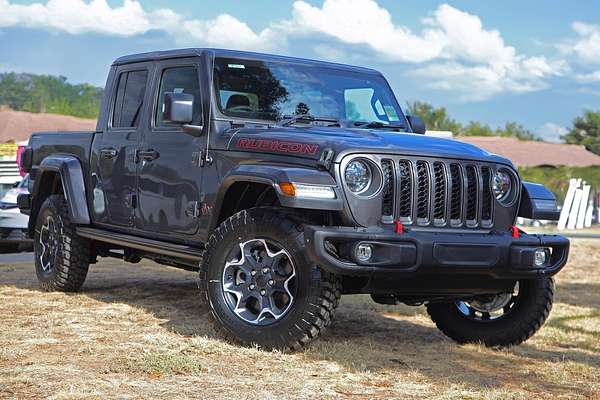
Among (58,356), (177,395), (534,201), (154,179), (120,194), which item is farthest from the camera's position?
(120,194)

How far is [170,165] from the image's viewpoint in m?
7.21

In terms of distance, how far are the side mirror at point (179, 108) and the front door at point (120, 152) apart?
0.96m

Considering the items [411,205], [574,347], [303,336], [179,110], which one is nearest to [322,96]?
[179,110]

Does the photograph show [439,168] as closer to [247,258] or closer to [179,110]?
[247,258]

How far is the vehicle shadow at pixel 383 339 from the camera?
584 centimetres

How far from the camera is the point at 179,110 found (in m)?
6.84

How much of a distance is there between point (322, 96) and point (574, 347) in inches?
109

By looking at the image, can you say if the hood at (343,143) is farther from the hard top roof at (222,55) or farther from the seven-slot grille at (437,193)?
the hard top roof at (222,55)

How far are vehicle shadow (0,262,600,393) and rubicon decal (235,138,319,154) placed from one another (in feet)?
4.00

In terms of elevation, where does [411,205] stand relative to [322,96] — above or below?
below

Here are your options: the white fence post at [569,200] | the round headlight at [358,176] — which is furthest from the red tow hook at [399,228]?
the white fence post at [569,200]

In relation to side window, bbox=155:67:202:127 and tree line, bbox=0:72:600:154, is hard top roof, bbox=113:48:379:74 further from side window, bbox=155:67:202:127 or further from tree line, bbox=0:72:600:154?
tree line, bbox=0:72:600:154

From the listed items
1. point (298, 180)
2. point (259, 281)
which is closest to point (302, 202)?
point (298, 180)

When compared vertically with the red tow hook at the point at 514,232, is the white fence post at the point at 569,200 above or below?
below
